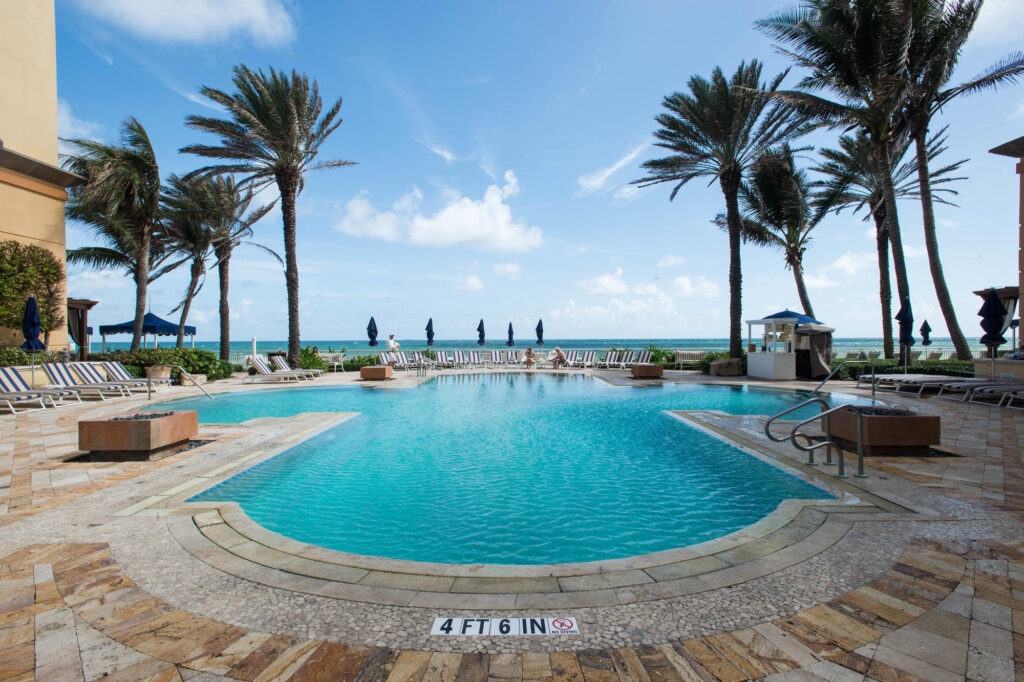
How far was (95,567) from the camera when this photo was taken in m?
3.04

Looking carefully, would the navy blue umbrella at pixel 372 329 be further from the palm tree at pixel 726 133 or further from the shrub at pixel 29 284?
the palm tree at pixel 726 133

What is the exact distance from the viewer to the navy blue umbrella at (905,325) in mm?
13195

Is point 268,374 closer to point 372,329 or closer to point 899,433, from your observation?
point 372,329

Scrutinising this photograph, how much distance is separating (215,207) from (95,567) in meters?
23.5

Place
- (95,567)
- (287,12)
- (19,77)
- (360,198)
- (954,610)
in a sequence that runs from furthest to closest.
A: (360,198), (19,77), (287,12), (95,567), (954,610)

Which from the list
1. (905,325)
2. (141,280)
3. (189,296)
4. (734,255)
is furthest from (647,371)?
(189,296)

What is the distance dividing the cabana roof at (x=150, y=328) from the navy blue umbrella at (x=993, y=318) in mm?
30157

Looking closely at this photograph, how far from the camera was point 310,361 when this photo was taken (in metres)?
19.3

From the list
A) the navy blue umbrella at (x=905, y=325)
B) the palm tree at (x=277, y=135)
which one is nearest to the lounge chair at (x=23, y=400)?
the palm tree at (x=277, y=135)

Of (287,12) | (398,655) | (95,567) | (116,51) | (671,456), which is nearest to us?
(398,655)

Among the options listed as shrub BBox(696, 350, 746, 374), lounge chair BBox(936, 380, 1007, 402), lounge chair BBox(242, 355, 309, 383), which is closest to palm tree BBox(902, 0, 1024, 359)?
lounge chair BBox(936, 380, 1007, 402)

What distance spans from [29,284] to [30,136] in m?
4.49

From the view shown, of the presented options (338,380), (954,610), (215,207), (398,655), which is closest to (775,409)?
(954,610)

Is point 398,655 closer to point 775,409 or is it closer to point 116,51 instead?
point 775,409
